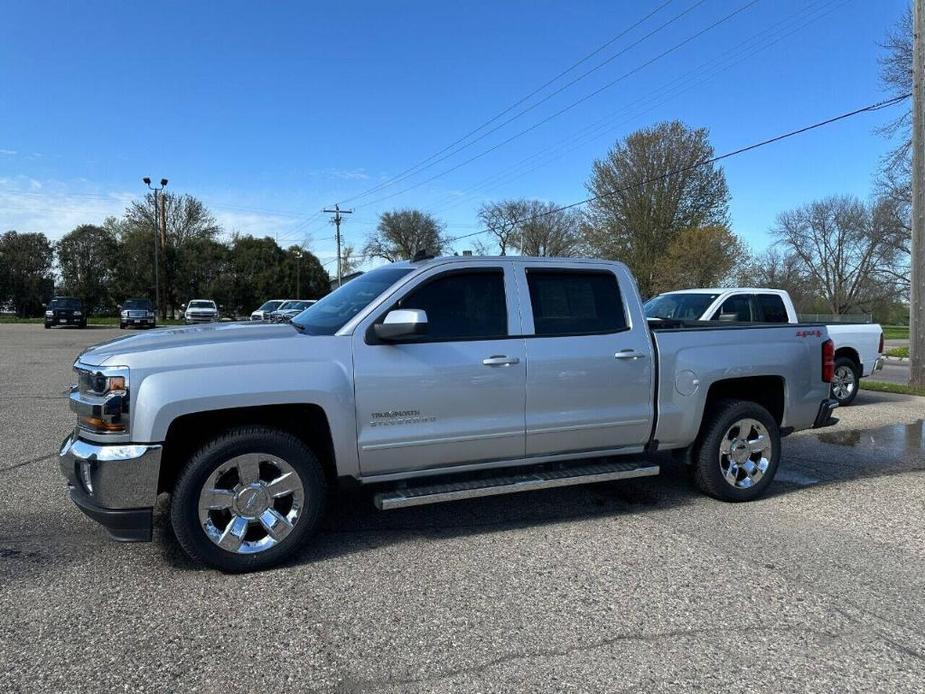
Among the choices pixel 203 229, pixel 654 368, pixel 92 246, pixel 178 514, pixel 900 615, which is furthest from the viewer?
pixel 203 229

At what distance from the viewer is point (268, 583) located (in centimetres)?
373

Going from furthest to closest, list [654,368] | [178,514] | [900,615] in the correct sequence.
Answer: [654,368] < [178,514] < [900,615]

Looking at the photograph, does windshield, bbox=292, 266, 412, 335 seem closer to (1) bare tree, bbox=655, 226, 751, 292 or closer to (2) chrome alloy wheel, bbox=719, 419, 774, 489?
(2) chrome alloy wheel, bbox=719, 419, 774, 489

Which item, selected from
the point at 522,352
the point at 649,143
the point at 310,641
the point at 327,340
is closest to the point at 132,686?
the point at 310,641

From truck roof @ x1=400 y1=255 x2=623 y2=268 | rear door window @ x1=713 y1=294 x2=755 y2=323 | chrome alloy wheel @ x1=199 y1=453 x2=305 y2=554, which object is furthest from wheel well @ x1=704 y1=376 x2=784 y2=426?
rear door window @ x1=713 y1=294 x2=755 y2=323

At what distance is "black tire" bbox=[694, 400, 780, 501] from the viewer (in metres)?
5.15

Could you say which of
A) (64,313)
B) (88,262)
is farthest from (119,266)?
(64,313)

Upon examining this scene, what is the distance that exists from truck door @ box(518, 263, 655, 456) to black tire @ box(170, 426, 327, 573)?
151 centimetres

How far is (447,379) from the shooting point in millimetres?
4230

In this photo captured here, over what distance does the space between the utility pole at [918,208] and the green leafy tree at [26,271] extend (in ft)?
184

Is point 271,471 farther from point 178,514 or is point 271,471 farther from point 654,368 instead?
point 654,368

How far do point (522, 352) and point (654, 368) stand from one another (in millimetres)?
1125

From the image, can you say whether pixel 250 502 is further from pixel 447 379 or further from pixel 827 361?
pixel 827 361

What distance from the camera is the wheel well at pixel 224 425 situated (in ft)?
12.7
